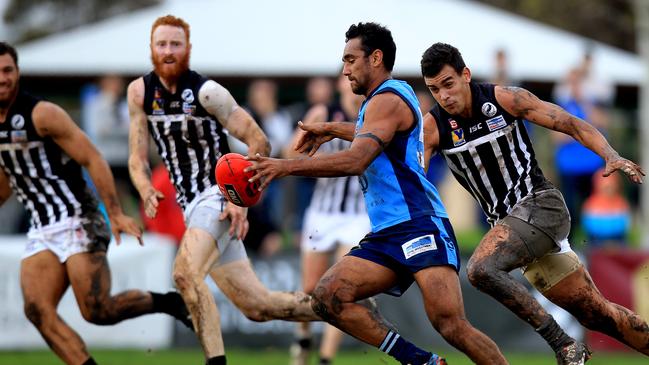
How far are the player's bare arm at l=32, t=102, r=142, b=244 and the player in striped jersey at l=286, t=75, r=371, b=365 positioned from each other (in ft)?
8.71

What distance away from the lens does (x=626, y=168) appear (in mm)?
7875

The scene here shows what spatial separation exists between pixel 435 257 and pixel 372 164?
0.72 metres

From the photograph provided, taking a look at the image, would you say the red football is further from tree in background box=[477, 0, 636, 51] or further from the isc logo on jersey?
tree in background box=[477, 0, 636, 51]

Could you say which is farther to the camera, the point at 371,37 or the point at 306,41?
the point at 306,41

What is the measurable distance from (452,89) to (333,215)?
3710mm

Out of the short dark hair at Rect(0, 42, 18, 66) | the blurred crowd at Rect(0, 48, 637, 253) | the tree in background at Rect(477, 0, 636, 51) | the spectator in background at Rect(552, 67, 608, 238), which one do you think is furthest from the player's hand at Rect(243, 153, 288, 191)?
the tree in background at Rect(477, 0, 636, 51)

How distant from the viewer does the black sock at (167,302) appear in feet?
30.9

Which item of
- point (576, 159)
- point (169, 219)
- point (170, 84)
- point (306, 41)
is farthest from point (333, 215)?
point (306, 41)

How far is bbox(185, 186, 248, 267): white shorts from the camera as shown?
8.91 metres

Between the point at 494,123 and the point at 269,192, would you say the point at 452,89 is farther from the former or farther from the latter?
the point at 269,192

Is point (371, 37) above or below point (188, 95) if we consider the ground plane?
above

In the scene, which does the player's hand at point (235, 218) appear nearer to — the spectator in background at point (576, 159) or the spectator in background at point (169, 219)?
the spectator in background at point (169, 219)

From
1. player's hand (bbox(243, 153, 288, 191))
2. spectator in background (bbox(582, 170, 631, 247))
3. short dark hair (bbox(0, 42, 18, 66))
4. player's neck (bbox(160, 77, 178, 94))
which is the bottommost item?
spectator in background (bbox(582, 170, 631, 247))

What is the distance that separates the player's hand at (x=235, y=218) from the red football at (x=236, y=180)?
1033 mm
